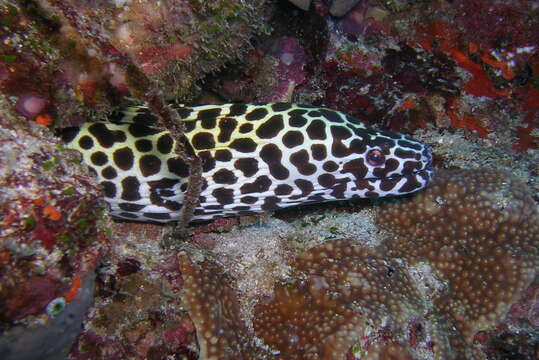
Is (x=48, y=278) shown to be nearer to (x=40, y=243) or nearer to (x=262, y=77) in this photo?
(x=40, y=243)

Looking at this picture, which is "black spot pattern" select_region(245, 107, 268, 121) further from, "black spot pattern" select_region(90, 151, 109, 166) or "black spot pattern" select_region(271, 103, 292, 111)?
"black spot pattern" select_region(90, 151, 109, 166)

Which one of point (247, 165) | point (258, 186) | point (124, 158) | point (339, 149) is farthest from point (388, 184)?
point (124, 158)

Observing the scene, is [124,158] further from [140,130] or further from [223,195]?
[223,195]

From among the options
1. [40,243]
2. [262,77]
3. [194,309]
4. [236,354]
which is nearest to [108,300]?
[194,309]

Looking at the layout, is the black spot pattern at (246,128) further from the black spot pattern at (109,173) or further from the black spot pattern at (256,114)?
the black spot pattern at (109,173)

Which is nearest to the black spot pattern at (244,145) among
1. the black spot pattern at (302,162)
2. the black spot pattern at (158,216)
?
the black spot pattern at (302,162)

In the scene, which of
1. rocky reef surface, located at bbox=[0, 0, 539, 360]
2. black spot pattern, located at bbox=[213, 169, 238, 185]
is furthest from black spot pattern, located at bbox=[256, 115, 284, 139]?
rocky reef surface, located at bbox=[0, 0, 539, 360]

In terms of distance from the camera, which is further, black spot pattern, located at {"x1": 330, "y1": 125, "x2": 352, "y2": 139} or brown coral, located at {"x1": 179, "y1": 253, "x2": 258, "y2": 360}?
black spot pattern, located at {"x1": 330, "y1": 125, "x2": 352, "y2": 139}
